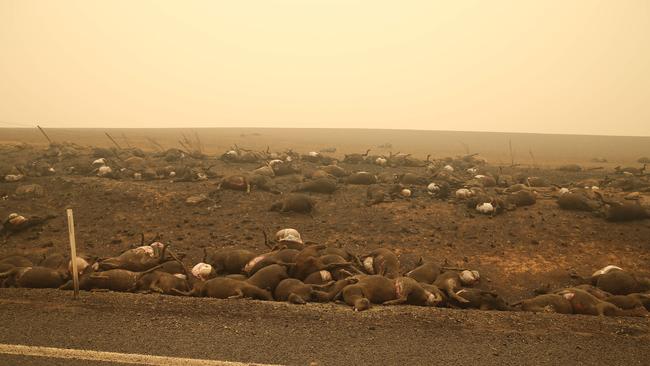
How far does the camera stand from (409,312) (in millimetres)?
7293

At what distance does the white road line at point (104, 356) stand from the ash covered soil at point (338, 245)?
0.60 feet

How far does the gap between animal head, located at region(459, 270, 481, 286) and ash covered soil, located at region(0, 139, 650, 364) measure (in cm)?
68

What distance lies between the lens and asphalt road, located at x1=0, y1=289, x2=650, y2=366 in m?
5.79

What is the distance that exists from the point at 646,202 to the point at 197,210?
1478 cm

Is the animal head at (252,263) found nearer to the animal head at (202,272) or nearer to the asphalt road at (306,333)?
the animal head at (202,272)

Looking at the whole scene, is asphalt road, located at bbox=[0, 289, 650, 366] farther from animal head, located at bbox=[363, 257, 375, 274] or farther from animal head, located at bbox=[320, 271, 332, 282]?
animal head, located at bbox=[363, 257, 375, 274]

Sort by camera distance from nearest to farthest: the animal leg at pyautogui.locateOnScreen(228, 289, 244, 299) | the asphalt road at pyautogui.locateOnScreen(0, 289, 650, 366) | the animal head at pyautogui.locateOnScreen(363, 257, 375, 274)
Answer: the asphalt road at pyautogui.locateOnScreen(0, 289, 650, 366) < the animal leg at pyautogui.locateOnScreen(228, 289, 244, 299) < the animal head at pyautogui.locateOnScreen(363, 257, 375, 274)

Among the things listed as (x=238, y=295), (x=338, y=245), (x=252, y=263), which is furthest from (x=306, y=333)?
(x=338, y=245)

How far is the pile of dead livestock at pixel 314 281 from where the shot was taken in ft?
26.8

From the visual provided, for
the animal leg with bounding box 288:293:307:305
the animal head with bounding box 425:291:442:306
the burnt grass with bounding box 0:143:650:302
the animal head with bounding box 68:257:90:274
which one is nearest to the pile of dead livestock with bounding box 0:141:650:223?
the burnt grass with bounding box 0:143:650:302

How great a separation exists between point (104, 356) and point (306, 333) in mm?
2467

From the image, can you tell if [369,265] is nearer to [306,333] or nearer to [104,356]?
[306,333]

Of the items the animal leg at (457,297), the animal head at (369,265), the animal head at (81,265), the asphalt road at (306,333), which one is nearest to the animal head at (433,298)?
the animal leg at (457,297)

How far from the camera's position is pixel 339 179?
62.2ft
